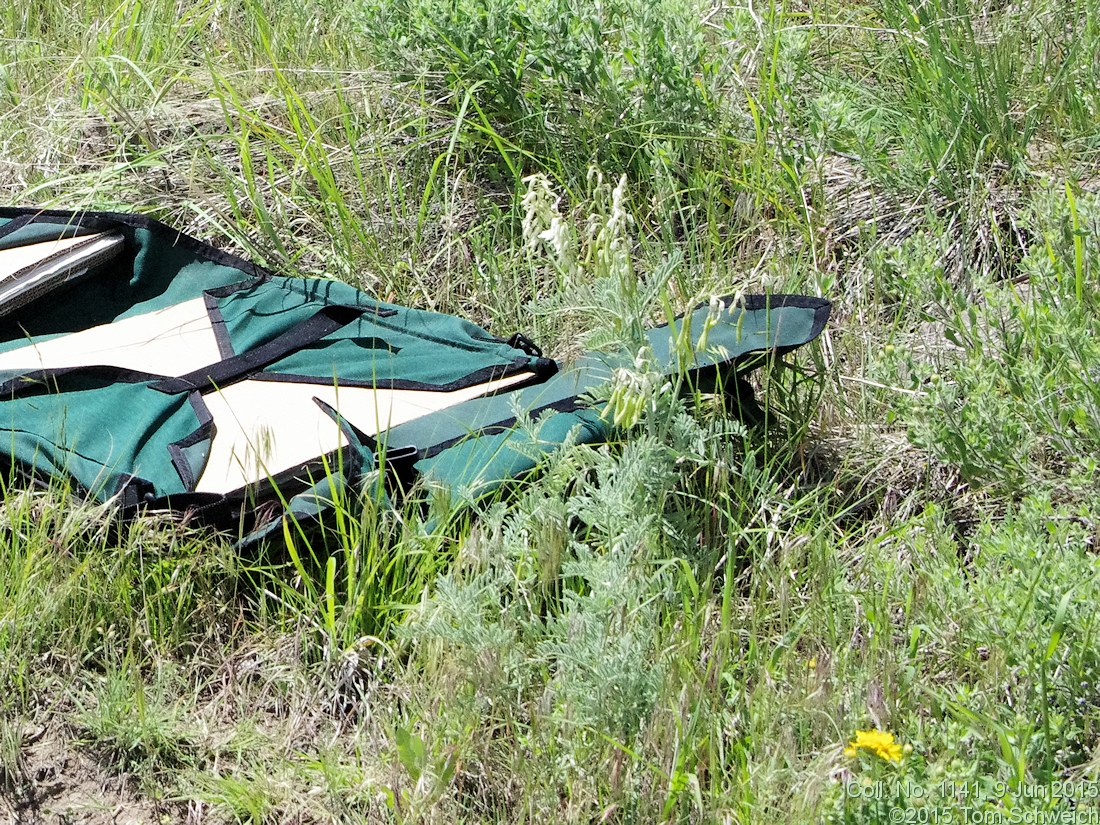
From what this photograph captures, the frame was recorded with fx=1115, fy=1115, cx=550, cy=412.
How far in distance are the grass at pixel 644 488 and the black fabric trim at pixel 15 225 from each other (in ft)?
0.60

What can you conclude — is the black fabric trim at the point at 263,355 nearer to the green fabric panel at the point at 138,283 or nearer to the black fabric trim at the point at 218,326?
the black fabric trim at the point at 218,326

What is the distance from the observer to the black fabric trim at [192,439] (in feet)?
7.72

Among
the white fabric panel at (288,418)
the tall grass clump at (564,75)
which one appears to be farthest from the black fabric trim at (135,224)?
the tall grass clump at (564,75)

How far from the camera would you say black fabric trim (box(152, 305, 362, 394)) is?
2.66 m

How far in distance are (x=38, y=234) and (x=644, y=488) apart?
1.96 meters

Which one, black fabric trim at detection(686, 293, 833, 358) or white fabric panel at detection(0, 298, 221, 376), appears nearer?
black fabric trim at detection(686, 293, 833, 358)

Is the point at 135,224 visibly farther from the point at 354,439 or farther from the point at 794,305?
the point at 794,305

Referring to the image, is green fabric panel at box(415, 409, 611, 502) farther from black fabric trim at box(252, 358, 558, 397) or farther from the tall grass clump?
the tall grass clump

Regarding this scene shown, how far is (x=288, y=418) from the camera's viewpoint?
2564mm

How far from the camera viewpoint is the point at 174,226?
3.30 m

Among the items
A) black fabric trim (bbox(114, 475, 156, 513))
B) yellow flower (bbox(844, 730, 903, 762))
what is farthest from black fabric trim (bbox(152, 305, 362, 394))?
yellow flower (bbox(844, 730, 903, 762))

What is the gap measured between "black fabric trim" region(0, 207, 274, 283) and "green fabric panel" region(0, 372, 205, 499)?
0.55 meters

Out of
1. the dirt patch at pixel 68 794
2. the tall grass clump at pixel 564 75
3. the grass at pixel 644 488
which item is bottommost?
the dirt patch at pixel 68 794

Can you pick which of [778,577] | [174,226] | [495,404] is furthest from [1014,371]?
[174,226]
